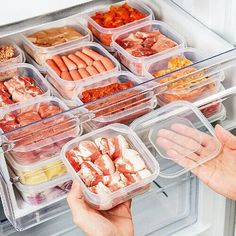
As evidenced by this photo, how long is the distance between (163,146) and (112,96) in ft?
0.60

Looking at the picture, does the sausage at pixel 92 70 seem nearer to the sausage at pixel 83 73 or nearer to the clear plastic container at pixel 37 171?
the sausage at pixel 83 73

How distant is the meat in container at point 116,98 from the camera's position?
1.37m

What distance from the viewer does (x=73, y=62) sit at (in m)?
1.59

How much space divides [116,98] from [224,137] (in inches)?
12.6

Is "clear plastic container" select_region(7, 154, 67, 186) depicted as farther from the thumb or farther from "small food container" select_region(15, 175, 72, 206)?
the thumb

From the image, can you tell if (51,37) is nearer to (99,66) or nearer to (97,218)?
(99,66)

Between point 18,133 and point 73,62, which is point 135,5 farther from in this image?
point 18,133

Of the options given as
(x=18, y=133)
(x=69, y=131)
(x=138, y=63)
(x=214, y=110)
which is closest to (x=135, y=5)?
(x=138, y=63)

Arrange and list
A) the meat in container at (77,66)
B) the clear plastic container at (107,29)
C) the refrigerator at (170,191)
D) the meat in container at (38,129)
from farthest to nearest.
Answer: the clear plastic container at (107,29) → the meat in container at (77,66) → the refrigerator at (170,191) → the meat in container at (38,129)

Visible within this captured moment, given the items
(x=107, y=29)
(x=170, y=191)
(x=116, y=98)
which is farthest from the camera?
(x=170, y=191)

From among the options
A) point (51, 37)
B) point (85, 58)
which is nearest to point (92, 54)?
point (85, 58)

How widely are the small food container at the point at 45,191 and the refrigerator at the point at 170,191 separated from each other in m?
0.01

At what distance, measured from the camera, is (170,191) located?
6.03 ft

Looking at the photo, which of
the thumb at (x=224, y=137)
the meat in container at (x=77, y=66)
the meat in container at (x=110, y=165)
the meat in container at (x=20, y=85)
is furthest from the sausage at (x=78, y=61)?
the thumb at (x=224, y=137)
